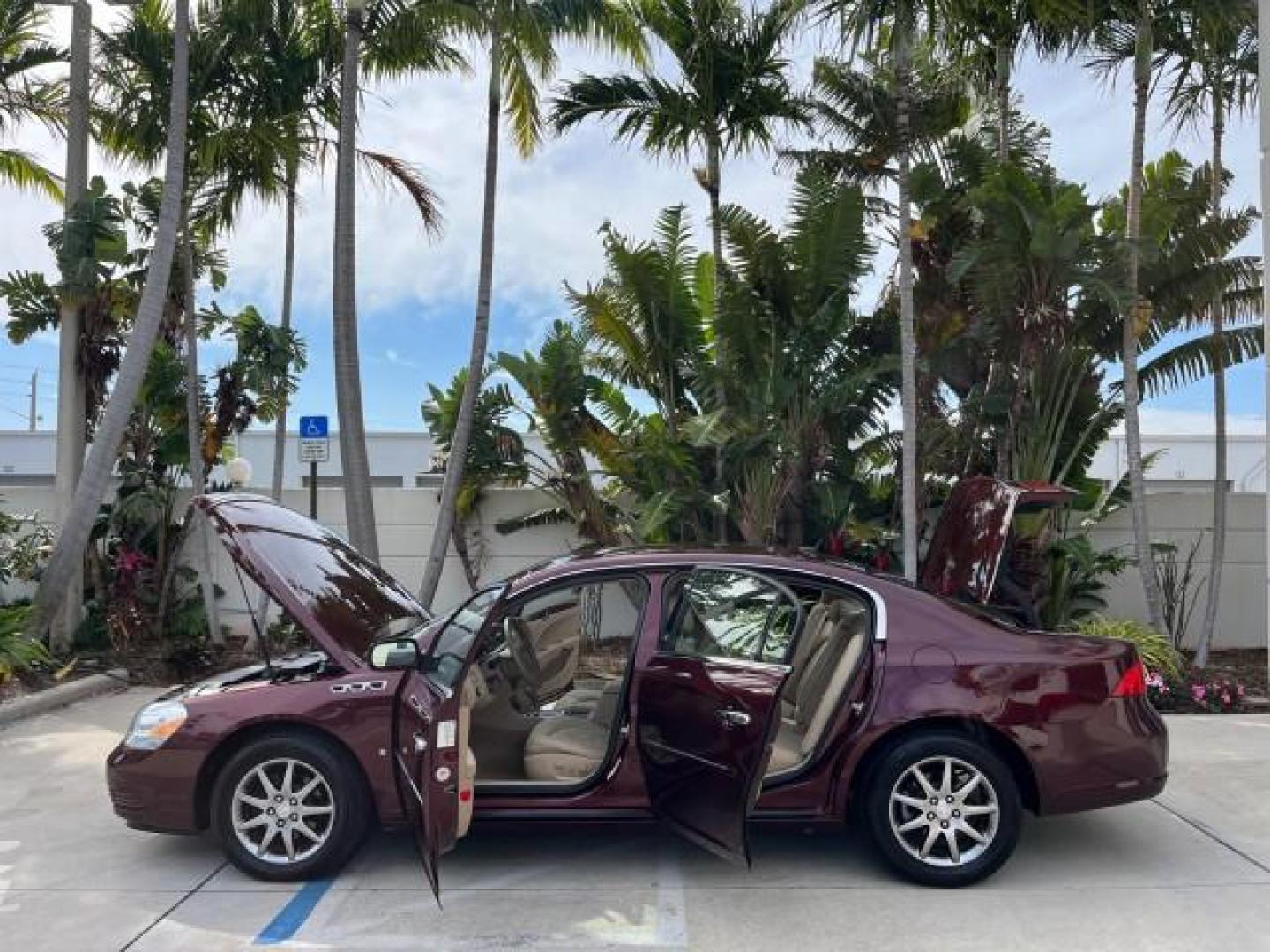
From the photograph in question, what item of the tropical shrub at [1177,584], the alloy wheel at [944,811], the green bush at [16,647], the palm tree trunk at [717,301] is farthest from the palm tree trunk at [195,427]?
the tropical shrub at [1177,584]

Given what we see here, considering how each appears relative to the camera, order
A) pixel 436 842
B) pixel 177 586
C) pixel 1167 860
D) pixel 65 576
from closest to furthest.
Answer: pixel 436 842, pixel 1167 860, pixel 65 576, pixel 177 586

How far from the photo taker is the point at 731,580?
4.92 m

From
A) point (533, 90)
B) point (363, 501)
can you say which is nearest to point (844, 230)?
point (533, 90)

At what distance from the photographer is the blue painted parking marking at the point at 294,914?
4152mm

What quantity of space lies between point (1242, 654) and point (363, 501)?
30.8ft

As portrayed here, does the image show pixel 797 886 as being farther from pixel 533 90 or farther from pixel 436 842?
pixel 533 90

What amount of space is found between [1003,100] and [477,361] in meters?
6.33

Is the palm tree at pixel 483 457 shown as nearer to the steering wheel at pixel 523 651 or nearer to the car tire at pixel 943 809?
the steering wheel at pixel 523 651

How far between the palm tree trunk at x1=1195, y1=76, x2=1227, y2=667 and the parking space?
534 cm

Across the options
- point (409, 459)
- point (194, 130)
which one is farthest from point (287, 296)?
point (409, 459)

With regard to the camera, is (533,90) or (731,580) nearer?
(731,580)

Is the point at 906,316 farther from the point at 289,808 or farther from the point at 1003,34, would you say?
the point at 289,808

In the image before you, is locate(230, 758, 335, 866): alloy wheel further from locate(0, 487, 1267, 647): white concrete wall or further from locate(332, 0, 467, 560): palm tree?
locate(0, 487, 1267, 647): white concrete wall

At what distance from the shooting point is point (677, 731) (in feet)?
14.3
